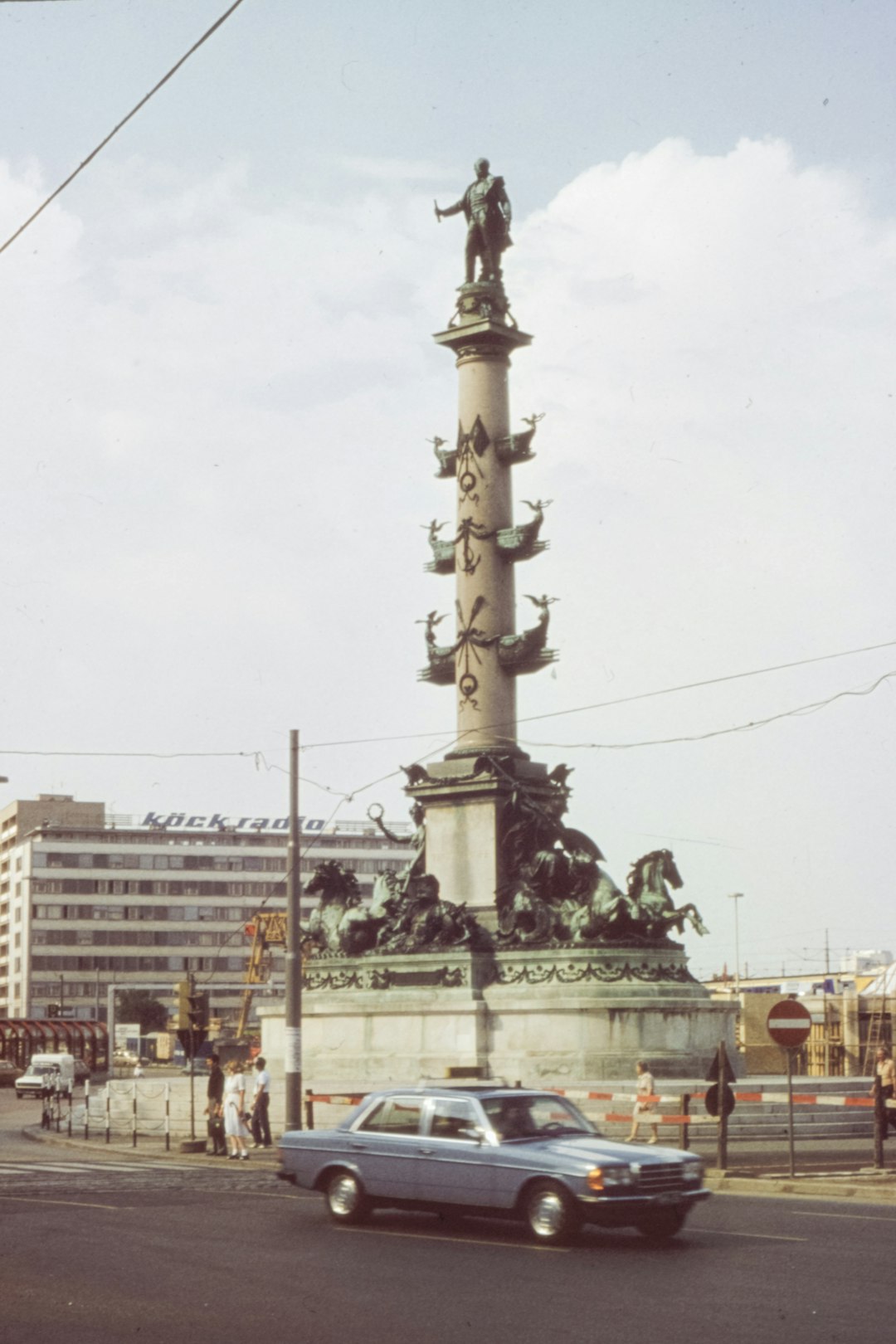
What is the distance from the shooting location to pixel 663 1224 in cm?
1805

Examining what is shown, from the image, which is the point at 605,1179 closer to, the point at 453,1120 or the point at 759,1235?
the point at 453,1120

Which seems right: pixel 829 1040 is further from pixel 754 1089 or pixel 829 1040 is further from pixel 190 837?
pixel 190 837

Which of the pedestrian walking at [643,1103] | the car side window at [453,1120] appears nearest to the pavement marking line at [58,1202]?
the car side window at [453,1120]

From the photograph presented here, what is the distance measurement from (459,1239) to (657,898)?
2348cm

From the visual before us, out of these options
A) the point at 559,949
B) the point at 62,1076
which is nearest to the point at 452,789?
the point at 559,949

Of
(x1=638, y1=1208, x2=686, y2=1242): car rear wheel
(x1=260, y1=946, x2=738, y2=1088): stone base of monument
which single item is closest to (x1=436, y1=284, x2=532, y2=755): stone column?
(x1=260, y1=946, x2=738, y2=1088): stone base of monument

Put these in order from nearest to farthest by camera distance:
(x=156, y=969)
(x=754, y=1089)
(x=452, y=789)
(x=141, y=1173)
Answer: (x=141, y=1173)
(x=754, y=1089)
(x=452, y=789)
(x=156, y=969)

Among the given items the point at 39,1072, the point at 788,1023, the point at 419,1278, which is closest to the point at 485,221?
the point at 788,1023

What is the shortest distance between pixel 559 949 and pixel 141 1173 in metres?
13.2

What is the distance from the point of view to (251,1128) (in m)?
35.4

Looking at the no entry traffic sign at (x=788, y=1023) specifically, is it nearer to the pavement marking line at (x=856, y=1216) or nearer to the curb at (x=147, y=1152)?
the pavement marking line at (x=856, y=1216)

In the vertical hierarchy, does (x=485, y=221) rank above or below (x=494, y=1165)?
above

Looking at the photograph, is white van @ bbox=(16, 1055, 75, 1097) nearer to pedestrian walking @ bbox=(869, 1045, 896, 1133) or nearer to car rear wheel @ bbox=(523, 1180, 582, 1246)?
pedestrian walking @ bbox=(869, 1045, 896, 1133)

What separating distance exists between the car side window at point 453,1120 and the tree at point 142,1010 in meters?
111
